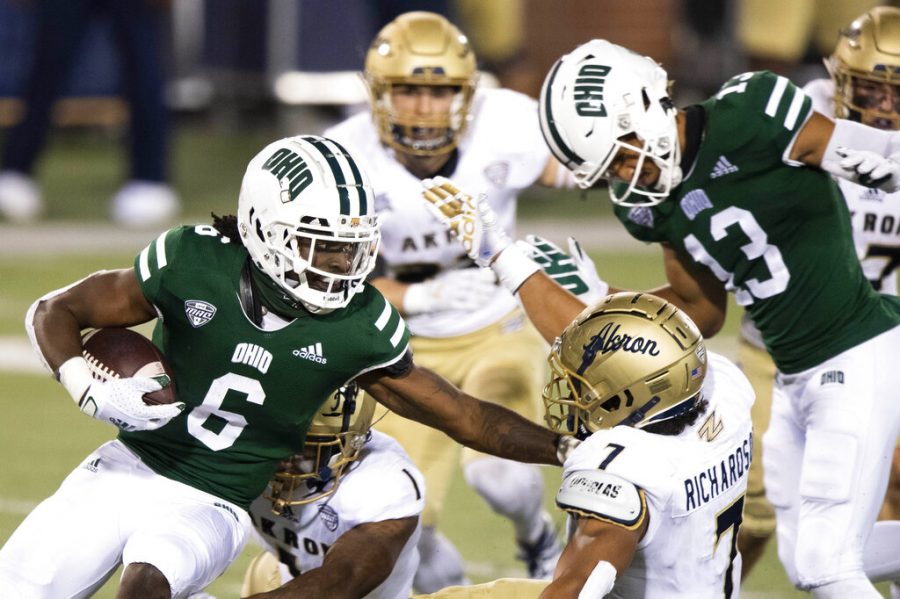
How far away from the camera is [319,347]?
4.01 metres

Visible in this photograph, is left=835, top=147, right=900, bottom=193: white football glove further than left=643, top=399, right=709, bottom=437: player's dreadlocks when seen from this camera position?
Yes

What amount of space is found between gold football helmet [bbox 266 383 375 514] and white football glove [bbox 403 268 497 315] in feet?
3.35

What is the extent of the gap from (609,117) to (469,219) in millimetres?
495

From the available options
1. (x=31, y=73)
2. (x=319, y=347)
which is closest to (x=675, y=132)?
(x=319, y=347)

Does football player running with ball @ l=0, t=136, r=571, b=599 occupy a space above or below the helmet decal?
below

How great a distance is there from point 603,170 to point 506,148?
1.24 m

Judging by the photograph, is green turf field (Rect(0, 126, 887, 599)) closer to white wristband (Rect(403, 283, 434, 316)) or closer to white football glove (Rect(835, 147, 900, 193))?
white wristband (Rect(403, 283, 434, 316))

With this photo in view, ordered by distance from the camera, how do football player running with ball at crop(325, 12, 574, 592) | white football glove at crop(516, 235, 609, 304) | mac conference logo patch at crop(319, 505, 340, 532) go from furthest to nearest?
football player running with ball at crop(325, 12, 574, 592) → white football glove at crop(516, 235, 609, 304) → mac conference logo patch at crop(319, 505, 340, 532)

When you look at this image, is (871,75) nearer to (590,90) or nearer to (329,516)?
(590,90)

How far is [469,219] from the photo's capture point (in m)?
4.40

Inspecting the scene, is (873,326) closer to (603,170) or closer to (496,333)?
(603,170)

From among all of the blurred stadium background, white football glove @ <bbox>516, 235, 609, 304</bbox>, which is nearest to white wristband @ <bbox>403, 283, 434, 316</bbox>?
white football glove @ <bbox>516, 235, 609, 304</bbox>

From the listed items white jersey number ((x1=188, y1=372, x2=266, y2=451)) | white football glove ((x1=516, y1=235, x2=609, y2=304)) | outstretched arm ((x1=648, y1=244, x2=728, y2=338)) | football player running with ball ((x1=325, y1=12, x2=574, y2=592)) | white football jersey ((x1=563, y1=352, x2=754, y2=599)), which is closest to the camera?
white football jersey ((x1=563, y1=352, x2=754, y2=599))

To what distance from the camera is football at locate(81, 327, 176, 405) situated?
3.96 m
